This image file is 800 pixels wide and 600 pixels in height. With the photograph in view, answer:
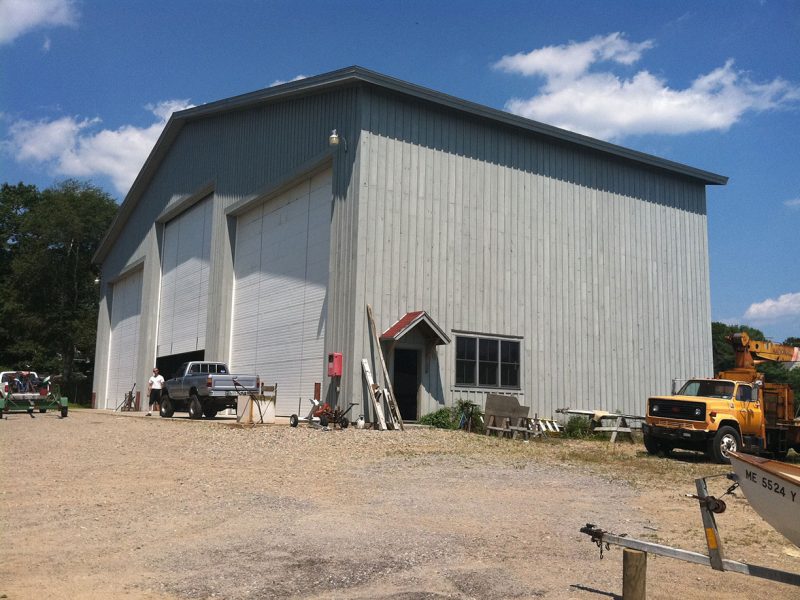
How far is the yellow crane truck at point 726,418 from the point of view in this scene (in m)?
16.9

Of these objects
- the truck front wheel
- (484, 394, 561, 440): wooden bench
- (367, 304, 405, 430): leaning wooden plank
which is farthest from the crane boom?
(367, 304, 405, 430): leaning wooden plank

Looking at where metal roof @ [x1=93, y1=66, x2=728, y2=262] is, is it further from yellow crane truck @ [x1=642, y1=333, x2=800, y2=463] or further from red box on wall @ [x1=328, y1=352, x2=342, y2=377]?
yellow crane truck @ [x1=642, y1=333, x2=800, y2=463]

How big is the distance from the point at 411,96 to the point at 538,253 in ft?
22.5

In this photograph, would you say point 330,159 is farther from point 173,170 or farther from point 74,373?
point 74,373

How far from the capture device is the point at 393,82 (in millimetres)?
22281

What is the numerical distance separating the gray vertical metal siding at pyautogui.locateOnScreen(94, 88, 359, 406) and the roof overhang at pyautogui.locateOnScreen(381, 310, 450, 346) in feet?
4.01

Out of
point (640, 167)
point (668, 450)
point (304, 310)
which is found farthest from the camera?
point (640, 167)

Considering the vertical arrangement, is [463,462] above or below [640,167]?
below

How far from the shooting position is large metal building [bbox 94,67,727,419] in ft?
73.4

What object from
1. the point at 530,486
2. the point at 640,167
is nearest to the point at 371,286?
the point at 530,486

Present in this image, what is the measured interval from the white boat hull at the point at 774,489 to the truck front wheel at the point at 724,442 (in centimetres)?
1063

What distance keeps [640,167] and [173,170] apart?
21595 mm

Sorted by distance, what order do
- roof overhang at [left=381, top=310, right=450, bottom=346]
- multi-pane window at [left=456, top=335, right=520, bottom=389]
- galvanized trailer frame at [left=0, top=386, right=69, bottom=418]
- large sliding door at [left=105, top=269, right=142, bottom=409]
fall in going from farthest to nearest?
large sliding door at [left=105, top=269, right=142, bottom=409] < galvanized trailer frame at [left=0, top=386, right=69, bottom=418] < multi-pane window at [left=456, top=335, right=520, bottom=389] < roof overhang at [left=381, top=310, right=450, bottom=346]

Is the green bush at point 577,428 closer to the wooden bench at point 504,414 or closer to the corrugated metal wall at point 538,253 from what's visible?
the corrugated metal wall at point 538,253
